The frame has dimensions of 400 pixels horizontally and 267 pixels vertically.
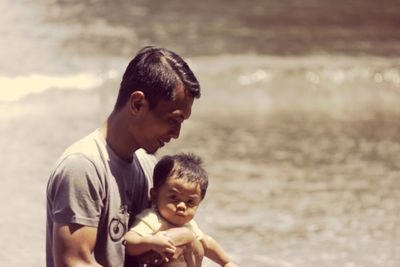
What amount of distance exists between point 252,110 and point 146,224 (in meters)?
5.67

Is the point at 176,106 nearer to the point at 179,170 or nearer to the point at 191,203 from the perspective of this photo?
the point at 179,170

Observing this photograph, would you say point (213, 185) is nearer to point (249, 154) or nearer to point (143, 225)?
point (249, 154)

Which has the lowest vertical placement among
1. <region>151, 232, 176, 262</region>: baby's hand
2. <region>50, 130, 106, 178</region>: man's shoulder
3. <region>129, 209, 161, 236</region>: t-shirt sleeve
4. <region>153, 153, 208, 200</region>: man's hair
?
<region>151, 232, 176, 262</region>: baby's hand

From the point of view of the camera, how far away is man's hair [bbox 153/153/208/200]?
323cm

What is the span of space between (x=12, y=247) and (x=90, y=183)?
8.10ft

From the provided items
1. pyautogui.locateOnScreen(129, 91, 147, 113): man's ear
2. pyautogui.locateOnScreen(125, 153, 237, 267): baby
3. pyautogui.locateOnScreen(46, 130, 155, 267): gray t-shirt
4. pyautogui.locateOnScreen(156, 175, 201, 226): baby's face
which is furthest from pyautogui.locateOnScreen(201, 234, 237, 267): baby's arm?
pyautogui.locateOnScreen(129, 91, 147, 113): man's ear

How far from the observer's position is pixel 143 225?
10.3 ft

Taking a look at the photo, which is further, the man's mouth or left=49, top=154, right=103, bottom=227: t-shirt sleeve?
the man's mouth

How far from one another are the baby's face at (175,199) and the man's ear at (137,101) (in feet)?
1.00

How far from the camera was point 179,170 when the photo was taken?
3230 millimetres

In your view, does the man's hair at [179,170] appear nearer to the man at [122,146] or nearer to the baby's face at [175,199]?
the baby's face at [175,199]

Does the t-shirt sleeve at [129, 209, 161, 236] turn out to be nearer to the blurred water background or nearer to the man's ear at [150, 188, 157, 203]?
the man's ear at [150, 188, 157, 203]

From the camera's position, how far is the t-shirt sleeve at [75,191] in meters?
2.84

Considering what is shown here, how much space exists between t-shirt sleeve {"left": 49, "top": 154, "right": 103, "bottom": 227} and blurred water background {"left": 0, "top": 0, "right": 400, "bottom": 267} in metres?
2.10
